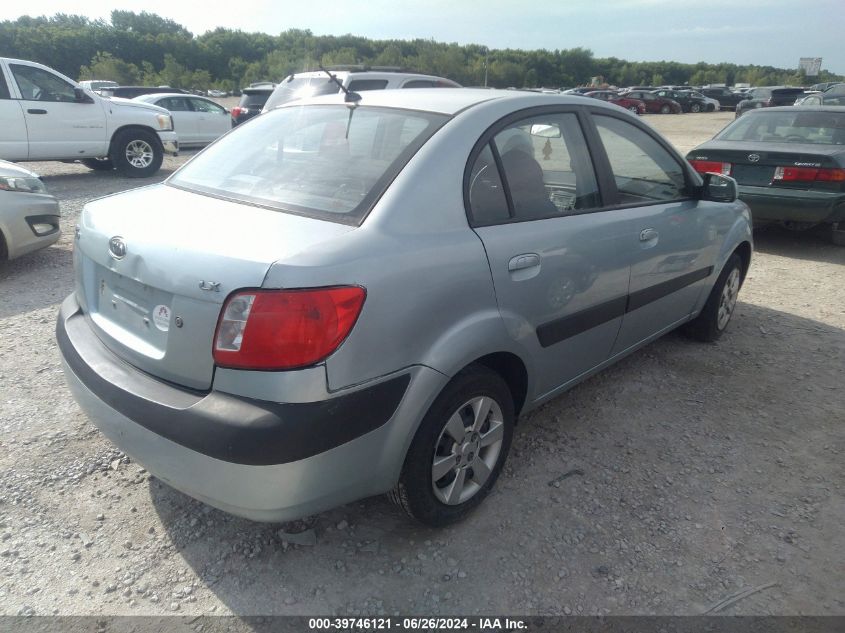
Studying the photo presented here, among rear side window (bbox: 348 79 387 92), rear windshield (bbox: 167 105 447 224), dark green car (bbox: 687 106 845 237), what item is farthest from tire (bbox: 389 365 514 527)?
rear side window (bbox: 348 79 387 92)

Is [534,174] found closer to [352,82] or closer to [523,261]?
[523,261]

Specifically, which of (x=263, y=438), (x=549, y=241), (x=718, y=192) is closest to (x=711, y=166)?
(x=718, y=192)

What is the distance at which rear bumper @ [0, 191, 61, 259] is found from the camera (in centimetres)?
531

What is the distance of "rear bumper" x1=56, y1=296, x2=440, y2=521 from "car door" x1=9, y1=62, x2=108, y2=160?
30.1 feet

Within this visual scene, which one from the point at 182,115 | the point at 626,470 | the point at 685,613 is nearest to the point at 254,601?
the point at 685,613

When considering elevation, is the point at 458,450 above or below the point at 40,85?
below

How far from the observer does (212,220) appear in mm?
2232

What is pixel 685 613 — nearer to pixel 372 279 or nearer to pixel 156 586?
pixel 372 279

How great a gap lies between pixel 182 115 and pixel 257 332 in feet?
47.0

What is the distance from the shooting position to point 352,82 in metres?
8.19

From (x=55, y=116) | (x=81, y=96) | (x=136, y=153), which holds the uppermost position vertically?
(x=81, y=96)

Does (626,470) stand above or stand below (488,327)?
below

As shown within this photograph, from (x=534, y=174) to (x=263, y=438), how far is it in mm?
1685

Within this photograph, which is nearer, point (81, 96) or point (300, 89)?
point (300, 89)
